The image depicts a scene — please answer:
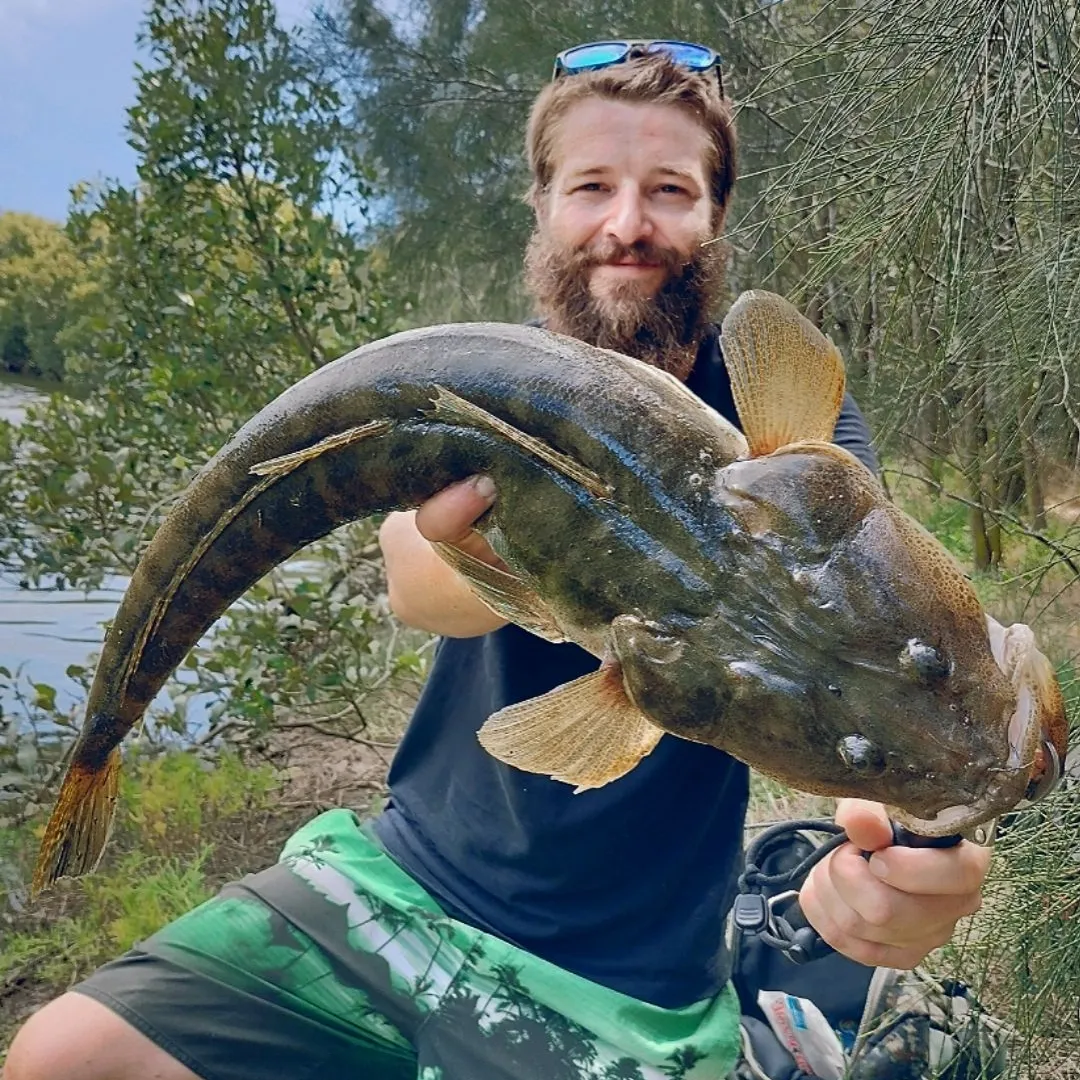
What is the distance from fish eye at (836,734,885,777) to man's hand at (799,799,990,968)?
396mm

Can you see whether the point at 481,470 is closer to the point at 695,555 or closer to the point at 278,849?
the point at 695,555

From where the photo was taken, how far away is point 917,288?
2.55 metres

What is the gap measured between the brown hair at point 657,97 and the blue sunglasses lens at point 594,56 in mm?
34

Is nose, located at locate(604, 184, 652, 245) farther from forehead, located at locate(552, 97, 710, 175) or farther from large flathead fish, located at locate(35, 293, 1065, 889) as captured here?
large flathead fish, located at locate(35, 293, 1065, 889)

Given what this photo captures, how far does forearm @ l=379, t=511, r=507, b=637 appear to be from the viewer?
2012 mm

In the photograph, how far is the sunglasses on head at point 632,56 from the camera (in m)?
2.87

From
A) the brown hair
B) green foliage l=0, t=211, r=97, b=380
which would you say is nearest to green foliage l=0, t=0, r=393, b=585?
the brown hair

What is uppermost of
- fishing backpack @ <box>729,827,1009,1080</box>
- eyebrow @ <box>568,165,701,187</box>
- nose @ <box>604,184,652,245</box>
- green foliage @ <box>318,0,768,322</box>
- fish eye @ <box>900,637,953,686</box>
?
green foliage @ <box>318,0,768,322</box>

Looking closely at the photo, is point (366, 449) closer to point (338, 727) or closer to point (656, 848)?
point (656, 848)

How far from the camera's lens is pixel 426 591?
2066 millimetres

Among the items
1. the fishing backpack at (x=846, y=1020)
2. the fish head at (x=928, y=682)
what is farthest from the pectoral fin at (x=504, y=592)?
the fishing backpack at (x=846, y=1020)

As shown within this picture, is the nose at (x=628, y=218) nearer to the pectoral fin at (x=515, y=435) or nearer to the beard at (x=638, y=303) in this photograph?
the beard at (x=638, y=303)

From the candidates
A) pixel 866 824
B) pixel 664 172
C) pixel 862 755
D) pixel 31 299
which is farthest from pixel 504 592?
pixel 31 299

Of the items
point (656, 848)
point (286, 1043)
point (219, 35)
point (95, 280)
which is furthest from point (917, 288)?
point (95, 280)
